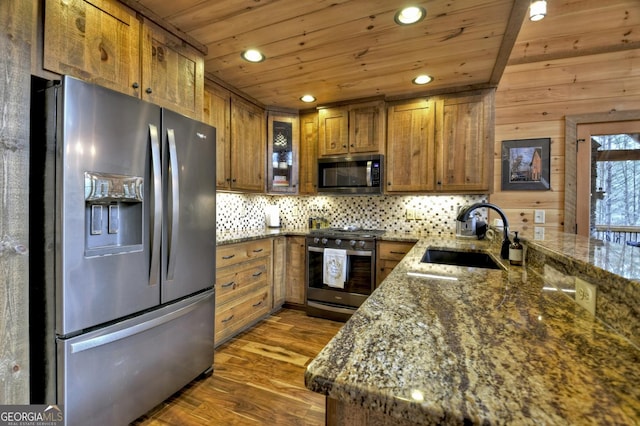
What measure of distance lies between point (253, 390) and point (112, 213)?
53.9 inches

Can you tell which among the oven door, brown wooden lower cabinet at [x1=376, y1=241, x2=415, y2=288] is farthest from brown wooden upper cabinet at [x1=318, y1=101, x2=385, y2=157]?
the oven door

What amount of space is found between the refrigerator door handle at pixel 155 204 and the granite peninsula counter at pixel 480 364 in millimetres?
1226

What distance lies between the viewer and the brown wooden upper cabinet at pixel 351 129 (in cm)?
306

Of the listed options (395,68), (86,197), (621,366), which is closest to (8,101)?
(86,197)

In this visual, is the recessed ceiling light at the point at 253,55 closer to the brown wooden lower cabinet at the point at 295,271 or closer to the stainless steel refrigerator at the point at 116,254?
the stainless steel refrigerator at the point at 116,254

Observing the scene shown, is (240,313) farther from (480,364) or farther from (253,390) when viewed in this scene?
(480,364)

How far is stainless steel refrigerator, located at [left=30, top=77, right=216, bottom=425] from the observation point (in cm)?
122

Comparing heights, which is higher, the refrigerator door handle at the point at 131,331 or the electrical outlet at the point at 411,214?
the electrical outlet at the point at 411,214

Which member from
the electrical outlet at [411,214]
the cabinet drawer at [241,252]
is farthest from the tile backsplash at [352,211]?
the cabinet drawer at [241,252]

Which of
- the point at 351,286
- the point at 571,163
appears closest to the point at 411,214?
the point at 351,286

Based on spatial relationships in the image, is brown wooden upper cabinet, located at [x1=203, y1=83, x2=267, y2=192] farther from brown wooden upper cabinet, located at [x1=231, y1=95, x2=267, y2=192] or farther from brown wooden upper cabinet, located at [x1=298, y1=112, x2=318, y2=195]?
brown wooden upper cabinet, located at [x1=298, y1=112, x2=318, y2=195]

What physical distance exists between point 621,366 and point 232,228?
312cm

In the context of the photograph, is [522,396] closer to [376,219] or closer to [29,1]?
[29,1]

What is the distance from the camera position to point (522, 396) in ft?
1.47
